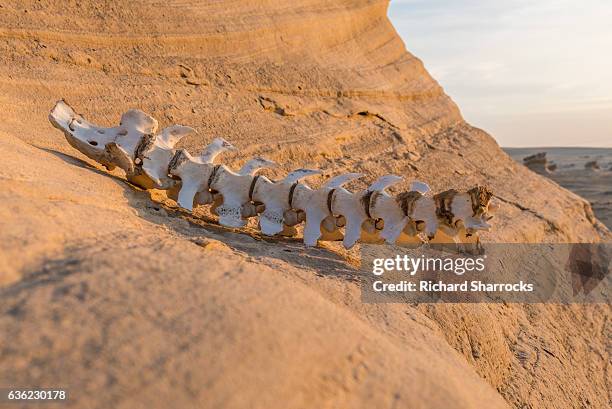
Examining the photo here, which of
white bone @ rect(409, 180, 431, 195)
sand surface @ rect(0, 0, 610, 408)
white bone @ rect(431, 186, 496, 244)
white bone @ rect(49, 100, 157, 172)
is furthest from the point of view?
white bone @ rect(49, 100, 157, 172)

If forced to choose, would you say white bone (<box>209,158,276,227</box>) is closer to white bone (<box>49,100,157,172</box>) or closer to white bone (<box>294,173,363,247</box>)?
white bone (<box>294,173,363,247</box>)

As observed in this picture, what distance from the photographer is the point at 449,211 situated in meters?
2.03

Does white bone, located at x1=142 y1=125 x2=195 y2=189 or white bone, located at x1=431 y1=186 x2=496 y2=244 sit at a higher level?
white bone, located at x1=142 y1=125 x2=195 y2=189

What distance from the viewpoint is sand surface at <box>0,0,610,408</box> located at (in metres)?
1.10

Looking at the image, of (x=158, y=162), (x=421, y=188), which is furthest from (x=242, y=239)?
(x=421, y=188)

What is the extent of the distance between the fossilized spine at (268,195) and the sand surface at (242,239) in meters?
0.07

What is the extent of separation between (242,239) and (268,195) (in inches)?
9.5

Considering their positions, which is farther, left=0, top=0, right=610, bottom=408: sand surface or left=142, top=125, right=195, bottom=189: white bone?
left=142, top=125, right=195, bottom=189: white bone

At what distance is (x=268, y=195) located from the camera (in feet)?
7.24

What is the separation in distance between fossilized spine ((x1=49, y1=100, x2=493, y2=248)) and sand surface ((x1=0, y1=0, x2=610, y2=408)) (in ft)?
0.24

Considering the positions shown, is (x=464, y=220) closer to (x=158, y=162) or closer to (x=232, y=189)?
(x=232, y=189)

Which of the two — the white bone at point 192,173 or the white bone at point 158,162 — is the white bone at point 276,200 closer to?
the white bone at point 192,173

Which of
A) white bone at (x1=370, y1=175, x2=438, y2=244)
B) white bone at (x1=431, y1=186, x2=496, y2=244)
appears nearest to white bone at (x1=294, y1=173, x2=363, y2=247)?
white bone at (x1=370, y1=175, x2=438, y2=244)

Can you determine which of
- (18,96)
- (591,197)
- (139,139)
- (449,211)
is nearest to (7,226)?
(139,139)
